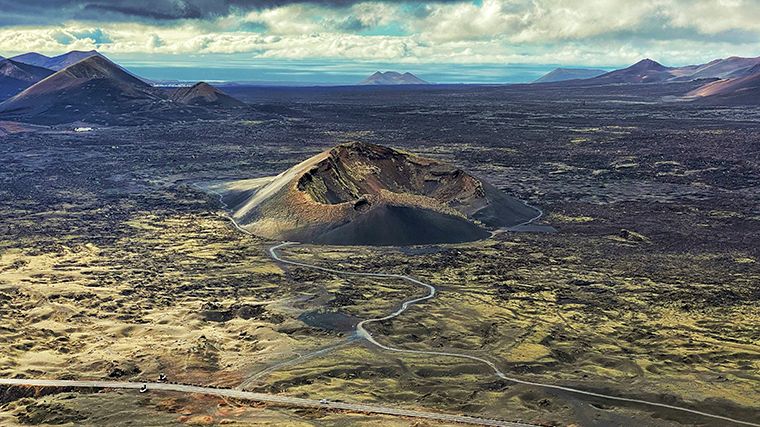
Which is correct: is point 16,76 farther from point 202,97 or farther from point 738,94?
point 738,94

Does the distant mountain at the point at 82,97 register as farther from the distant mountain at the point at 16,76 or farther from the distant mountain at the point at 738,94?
the distant mountain at the point at 738,94

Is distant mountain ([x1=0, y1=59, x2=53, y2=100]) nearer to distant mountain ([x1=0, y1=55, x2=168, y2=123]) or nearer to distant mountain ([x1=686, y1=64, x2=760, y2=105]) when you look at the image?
distant mountain ([x1=0, y1=55, x2=168, y2=123])

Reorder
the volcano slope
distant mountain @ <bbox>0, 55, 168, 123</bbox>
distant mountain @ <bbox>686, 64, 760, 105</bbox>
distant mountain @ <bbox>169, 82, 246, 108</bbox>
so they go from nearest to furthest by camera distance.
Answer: the volcano slope → distant mountain @ <bbox>0, 55, 168, 123</bbox> → distant mountain @ <bbox>169, 82, 246, 108</bbox> → distant mountain @ <bbox>686, 64, 760, 105</bbox>

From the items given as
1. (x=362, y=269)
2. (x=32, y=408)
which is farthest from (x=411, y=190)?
(x=32, y=408)

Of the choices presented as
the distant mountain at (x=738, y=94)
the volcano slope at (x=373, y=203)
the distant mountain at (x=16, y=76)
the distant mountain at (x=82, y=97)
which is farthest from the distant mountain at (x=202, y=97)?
the distant mountain at (x=738, y=94)

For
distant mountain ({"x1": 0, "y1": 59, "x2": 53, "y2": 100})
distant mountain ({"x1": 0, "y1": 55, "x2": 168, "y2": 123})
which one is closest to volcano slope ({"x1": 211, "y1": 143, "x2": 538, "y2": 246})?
distant mountain ({"x1": 0, "y1": 55, "x2": 168, "y2": 123})

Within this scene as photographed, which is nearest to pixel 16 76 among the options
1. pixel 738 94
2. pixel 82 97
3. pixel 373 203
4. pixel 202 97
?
pixel 202 97
